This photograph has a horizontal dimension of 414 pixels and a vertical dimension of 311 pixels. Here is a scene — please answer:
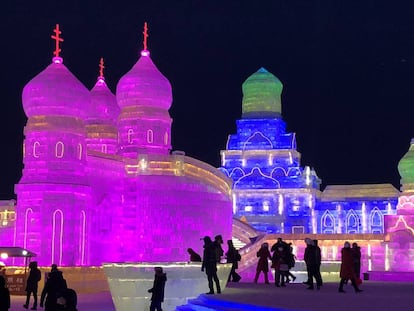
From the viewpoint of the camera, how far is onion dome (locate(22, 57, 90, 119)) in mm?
30234

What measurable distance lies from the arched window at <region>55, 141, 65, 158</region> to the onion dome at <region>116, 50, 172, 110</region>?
7.13 meters

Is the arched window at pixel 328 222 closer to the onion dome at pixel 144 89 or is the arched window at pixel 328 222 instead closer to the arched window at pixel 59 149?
the onion dome at pixel 144 89

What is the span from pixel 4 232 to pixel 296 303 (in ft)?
77.1

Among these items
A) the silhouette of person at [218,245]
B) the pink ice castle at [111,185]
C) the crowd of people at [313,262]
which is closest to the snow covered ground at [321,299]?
the crowd of people at [313,262]

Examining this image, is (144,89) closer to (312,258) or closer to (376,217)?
(312,258)

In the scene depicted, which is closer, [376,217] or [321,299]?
[321,299]

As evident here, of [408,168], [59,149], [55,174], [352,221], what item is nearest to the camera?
[55,174]

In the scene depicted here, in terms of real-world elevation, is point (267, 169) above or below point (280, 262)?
above

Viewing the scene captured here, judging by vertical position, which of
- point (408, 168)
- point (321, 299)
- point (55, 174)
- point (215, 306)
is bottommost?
point (215, 306)

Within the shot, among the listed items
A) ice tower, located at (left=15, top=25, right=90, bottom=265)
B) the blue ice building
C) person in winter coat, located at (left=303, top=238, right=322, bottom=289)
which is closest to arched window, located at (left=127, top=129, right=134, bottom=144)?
ice tower, located at (left=15, top=25, right=90, bottom=265)

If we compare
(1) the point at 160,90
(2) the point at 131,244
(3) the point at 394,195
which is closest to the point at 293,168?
(3) the point at 394,195

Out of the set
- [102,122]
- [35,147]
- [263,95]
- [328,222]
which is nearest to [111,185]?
[35,147]

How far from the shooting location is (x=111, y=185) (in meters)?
32.3

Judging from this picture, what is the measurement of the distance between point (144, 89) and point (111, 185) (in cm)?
600
